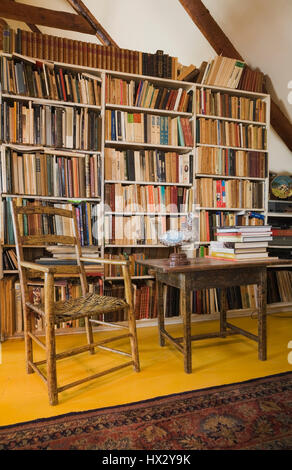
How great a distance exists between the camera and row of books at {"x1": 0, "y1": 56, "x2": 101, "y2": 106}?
2295mm

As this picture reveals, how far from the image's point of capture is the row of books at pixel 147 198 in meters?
2.57

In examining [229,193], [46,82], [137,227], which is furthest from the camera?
[229,193]

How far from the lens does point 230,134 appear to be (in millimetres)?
2867

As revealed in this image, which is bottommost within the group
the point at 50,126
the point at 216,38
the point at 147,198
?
the point at 147,198

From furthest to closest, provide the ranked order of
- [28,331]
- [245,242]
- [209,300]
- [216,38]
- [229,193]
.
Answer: [216,38]
[229,193]
[209,300]
[245,242]
[28,331]

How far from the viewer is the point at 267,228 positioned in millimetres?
1926

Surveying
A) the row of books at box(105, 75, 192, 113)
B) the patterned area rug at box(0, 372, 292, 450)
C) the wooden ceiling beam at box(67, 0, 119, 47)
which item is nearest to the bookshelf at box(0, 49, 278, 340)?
the row of books at box(105, 75, 192, 113)

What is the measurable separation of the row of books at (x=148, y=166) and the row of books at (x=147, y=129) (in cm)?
11

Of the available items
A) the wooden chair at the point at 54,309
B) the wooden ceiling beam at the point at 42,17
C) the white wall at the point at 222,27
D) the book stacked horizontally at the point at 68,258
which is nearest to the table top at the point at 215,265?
the wooden chair at the point at 54,309

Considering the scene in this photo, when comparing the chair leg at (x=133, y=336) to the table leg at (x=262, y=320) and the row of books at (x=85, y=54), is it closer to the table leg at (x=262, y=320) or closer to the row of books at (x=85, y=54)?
the table leg at (x=262, y=320)

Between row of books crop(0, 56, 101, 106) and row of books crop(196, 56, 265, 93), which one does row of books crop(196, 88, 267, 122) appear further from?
row of books crop(0, 56, 101, 106)

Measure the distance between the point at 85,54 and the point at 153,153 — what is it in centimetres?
98

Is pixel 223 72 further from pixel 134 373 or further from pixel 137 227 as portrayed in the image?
pixel 134 373

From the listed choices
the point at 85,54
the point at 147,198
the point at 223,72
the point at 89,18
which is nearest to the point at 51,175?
the point at 147,198
